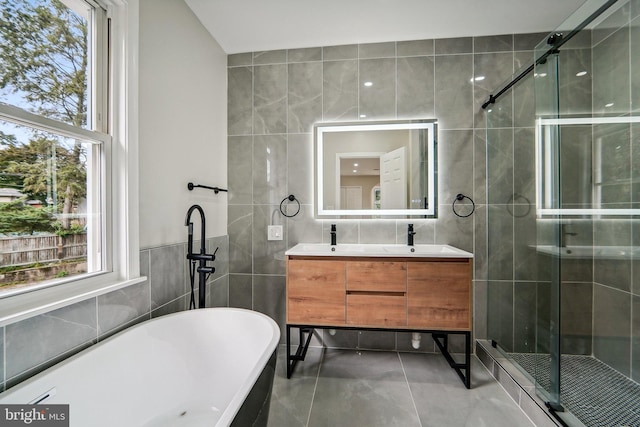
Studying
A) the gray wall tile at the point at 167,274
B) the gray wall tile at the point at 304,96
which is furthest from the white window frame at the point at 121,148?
the gray wall tile at the point at 304,96

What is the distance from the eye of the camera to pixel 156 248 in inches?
59.1

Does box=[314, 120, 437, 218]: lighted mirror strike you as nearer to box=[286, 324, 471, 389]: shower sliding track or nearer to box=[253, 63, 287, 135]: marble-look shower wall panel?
box=[253, 63, 287, 135]: marble-look shower wall panel

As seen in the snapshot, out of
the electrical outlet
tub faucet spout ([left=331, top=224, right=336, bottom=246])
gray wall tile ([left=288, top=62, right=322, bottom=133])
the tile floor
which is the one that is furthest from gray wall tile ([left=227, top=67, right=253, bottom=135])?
the tile floor

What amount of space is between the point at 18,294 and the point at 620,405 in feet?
Result: 9.13

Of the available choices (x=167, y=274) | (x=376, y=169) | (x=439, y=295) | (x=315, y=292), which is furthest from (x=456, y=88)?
(x=167, y=274)

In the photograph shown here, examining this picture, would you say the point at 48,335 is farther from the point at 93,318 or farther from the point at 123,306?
the point at 123,306

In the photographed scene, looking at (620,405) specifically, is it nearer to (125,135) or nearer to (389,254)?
(389,254)

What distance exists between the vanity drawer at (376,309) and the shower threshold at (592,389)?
81cm

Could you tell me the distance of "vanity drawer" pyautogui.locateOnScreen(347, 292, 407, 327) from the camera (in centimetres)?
173

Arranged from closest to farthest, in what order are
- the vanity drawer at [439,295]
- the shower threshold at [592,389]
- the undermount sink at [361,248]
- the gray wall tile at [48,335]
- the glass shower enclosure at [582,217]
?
the gray wall tile at [48,335]
the shower threshold at [592,389]
the glass shower enclosure at [582,217]
the vanity drawer at [439,295]
the undermount sink at [361,248]

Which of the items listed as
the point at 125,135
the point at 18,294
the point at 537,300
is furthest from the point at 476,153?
the point at 18,294

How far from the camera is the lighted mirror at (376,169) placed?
2.15m

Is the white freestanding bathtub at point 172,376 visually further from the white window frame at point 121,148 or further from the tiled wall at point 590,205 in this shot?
the tiled wall at point 590,205

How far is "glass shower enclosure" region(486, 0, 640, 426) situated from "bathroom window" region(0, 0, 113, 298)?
7.84ft
